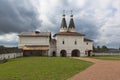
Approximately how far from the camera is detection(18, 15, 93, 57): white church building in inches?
2414

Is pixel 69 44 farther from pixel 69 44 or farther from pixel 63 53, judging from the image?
pixel 63 53

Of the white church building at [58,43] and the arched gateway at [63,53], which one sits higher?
the white church building at [58,43]

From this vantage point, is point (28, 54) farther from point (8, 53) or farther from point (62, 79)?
point (62, 79)

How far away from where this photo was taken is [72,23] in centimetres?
7306

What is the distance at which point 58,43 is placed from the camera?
6575 cm

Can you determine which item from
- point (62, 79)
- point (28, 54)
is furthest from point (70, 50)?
point (62, 79)

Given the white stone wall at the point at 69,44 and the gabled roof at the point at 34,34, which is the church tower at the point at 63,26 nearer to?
the white stone wall at the point at 69,44

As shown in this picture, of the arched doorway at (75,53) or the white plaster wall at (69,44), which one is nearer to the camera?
the white plaster wall at (69,44)

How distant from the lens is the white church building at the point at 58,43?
201ft

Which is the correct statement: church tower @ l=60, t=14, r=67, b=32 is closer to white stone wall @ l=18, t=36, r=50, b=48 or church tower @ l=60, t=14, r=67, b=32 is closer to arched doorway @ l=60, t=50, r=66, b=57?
arched doorway @ l=60, t=50, r=66, b=57

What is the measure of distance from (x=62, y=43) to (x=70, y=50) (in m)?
2.98

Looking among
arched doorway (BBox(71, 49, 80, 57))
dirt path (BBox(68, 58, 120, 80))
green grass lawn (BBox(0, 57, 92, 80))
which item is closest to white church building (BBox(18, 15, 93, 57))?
arched doorway (BBox(71, 49, 80, 57))

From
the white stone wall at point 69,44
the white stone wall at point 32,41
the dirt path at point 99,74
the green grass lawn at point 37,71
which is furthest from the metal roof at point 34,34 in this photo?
the dirt path at point 99,74

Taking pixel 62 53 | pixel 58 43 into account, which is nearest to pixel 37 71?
pixel 58 43
